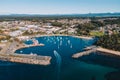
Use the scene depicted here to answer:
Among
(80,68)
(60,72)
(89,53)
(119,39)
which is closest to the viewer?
(60,72)

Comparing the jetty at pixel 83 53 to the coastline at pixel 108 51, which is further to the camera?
the coastline at pixel 108 51

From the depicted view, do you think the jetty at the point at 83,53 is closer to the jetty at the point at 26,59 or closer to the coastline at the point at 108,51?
the coastline at the point at 108,51

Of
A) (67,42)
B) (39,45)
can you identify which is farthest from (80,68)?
(67,42)

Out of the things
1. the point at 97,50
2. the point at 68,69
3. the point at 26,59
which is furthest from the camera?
the point at 97,50

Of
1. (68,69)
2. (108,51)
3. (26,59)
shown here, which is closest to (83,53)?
(108,51)

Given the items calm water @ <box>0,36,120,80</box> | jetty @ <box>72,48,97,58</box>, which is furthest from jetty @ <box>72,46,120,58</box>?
calm water @ <box>0,36,120,80</box>

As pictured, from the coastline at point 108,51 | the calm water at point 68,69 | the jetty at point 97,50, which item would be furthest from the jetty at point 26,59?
the coastline at point 108,51

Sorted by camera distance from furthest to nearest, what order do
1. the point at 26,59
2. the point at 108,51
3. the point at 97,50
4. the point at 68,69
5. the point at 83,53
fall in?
the point at 97,50, the point at 108,51, the point at 83,53, the point at 26,59, the point at 68,69

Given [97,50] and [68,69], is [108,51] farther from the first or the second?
[68,69]

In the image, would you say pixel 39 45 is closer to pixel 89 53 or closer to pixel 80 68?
pixel 89 53

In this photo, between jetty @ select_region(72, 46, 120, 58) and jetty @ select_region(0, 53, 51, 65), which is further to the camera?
jetty @ select_region(72, 46, 120, 58)

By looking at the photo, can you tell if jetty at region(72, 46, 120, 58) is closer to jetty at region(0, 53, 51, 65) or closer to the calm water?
the calm water
